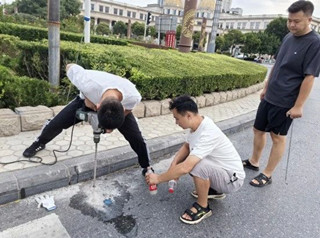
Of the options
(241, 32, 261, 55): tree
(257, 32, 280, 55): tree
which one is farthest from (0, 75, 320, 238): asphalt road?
(257, 32, 280, 55): tree

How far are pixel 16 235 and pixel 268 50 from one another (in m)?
47.5

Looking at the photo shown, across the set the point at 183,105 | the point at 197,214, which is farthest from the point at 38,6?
the point at 197,214

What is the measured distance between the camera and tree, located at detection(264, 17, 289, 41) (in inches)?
1746

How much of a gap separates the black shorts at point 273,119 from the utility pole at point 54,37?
305cm

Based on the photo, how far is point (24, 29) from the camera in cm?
1055

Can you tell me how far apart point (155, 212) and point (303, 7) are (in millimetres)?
2299

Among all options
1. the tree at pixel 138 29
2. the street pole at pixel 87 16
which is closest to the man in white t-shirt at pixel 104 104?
the street pole at pixel 87 16

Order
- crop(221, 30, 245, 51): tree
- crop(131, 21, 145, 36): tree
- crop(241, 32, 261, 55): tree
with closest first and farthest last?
crop(241, 32, 261, 55): tree
crop(221, 30, 245, 51): tree
crop(131, 21, 145, 36): tree

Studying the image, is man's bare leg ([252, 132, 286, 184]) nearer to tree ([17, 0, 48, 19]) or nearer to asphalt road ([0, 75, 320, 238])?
asphalt road ([0, 75, 320, 238])

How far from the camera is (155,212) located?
2.32 metres

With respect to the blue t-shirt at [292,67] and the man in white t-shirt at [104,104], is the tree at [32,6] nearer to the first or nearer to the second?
the man in white t-shirt at [104,104]

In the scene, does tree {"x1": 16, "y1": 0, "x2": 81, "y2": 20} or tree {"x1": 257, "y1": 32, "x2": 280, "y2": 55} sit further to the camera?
tree {"x1": 16, "y1": 0, "x2": 81, "y2": 20}

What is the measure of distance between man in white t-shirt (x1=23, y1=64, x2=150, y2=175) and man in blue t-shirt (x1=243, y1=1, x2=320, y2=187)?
1.43 meters

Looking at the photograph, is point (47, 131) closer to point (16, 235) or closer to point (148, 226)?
point (16, 235)
